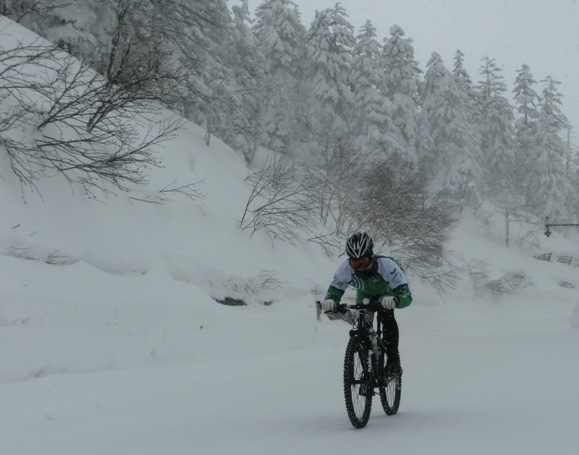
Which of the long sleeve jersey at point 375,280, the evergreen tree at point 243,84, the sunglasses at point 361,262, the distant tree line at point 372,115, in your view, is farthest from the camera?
the evergreen tree at point 243,84

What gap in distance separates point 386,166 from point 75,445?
29.5 m

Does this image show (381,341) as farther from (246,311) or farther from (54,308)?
(246,311)

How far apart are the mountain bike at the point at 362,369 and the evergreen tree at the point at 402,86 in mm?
42802

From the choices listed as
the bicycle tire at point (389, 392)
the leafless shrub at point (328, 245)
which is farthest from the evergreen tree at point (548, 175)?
the bicycle tire at point (389, 392)

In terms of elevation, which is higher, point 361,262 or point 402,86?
point 402,86

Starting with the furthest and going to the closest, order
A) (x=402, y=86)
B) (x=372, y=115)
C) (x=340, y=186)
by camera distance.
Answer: (x=402, y=86) → (x=372, y=115) → (x=340, y=186)

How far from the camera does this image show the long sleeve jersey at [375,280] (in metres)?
6.20

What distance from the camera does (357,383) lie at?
577 centimetres

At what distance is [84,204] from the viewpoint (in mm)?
13195

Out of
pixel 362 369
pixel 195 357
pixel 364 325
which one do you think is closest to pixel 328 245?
pixel 195 357

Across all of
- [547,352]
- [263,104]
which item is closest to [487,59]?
[263,104]

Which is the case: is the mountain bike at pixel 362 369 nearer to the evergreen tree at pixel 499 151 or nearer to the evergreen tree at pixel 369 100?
the evergreen tree at pixel 369 100

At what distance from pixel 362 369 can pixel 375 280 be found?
1.01 metres

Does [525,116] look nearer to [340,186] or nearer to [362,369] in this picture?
A: [340,186]
